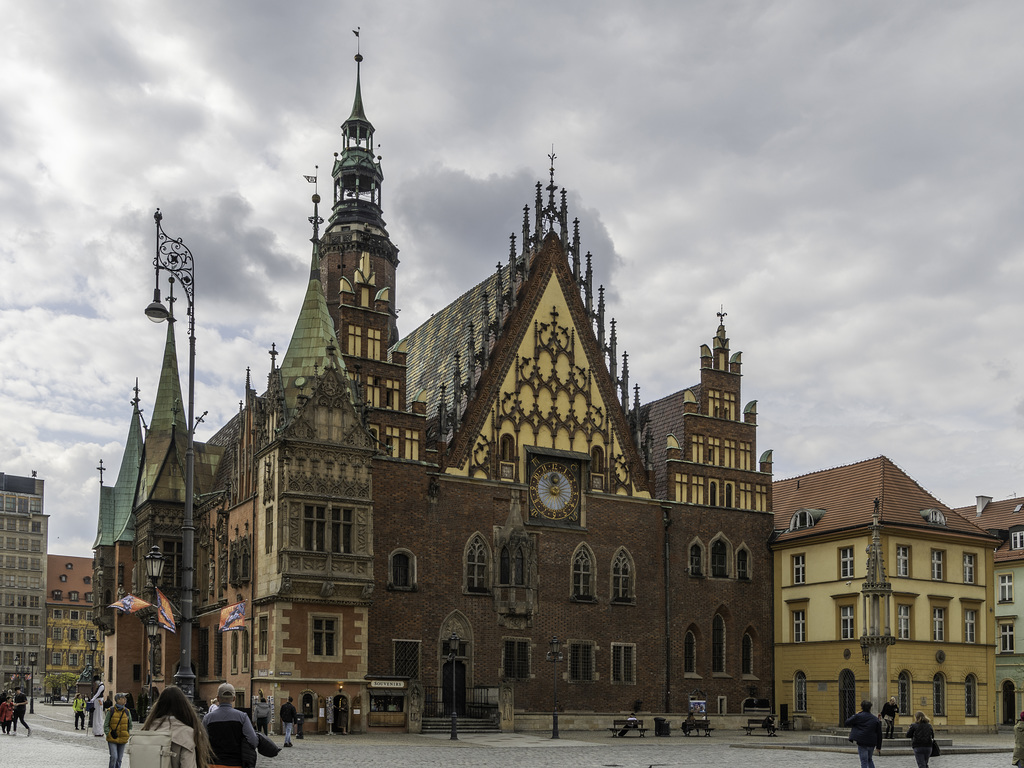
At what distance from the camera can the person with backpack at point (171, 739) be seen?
30.9 ft

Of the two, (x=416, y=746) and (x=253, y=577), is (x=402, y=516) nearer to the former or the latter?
(x=253, y=577)

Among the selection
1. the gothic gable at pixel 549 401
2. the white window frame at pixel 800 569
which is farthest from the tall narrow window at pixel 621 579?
the white window frame at pixel 800 569

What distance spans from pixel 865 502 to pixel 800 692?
9686 mm

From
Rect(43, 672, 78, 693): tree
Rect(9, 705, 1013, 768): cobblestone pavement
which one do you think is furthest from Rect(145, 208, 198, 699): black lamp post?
Rect(43, 672, 78, 693): tree

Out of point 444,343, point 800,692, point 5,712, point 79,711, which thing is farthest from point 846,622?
point 5,712

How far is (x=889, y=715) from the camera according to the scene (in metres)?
38.6

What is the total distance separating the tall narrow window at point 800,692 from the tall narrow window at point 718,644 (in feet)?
12.4

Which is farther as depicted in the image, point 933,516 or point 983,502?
point 983,502

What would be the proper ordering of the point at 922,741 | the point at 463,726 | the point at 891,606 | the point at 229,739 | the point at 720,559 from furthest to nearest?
the point at 720,559 → the point at 891,606 → the point at 463,726 → the point at 922,741 → the point at 229,739

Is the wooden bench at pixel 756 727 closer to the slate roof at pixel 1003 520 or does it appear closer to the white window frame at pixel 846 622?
the white window frame at pixel 846 622

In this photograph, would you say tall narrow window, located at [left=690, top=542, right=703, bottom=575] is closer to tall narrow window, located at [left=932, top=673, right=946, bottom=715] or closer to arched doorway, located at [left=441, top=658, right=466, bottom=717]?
tall narrow window, located at [left=932, top=673, right=946, bottom=715]

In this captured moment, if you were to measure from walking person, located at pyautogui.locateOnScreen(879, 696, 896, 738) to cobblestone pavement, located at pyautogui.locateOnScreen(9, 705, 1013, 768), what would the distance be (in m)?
1.36

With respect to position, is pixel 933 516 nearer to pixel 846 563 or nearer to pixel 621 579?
pixel 846 563

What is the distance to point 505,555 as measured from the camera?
5028cm
